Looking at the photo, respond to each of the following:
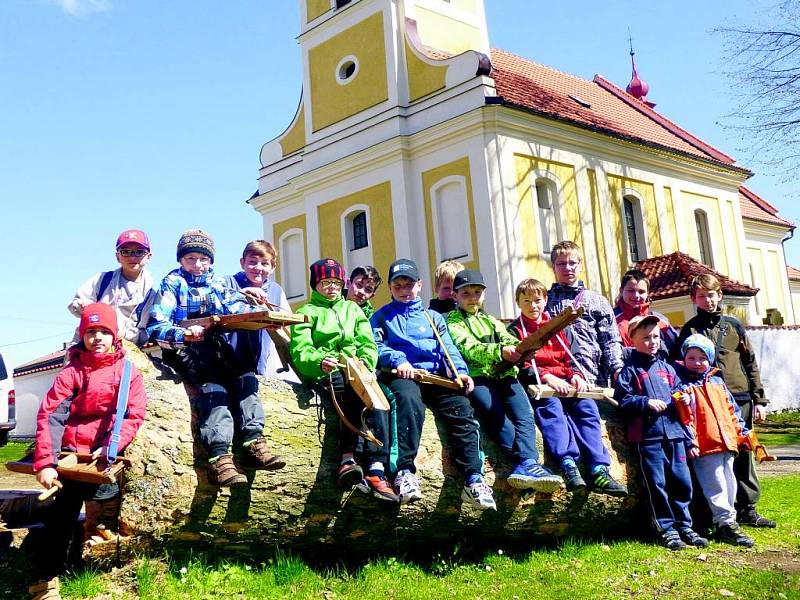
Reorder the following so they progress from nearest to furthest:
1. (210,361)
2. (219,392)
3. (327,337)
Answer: (219,392), (210,361), (327,337)

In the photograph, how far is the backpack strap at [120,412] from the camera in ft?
11.6

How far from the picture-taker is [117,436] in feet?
11.7

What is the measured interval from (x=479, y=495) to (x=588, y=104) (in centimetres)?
1997

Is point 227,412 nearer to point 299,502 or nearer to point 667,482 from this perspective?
point 299,502

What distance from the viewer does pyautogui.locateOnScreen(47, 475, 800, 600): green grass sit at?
3.85m

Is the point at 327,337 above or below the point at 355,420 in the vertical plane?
above

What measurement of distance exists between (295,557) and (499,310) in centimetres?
1250

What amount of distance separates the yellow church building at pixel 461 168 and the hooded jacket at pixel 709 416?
36.2 feet

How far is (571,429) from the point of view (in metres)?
4.88

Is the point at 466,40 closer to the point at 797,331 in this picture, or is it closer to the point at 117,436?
the point at 797,331

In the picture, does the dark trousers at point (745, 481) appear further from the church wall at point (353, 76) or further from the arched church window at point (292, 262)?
the arched church window at point (292, 262)

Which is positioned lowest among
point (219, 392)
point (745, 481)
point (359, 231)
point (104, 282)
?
point (745, 481)

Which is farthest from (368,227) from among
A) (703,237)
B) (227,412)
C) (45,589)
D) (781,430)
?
(45,589)

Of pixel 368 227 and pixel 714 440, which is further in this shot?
pixel 368 227
